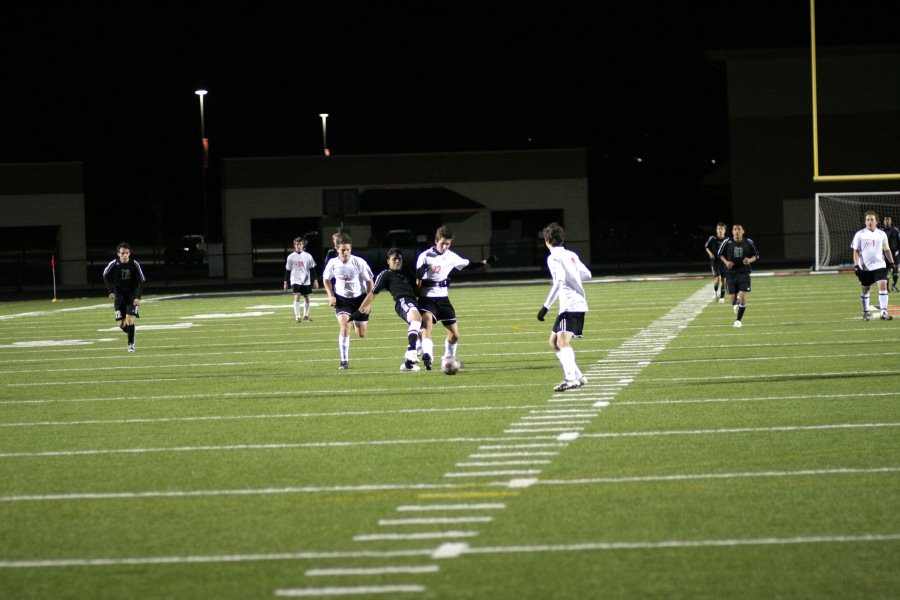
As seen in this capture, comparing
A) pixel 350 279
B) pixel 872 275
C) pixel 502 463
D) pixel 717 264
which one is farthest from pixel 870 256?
pixel 502 463

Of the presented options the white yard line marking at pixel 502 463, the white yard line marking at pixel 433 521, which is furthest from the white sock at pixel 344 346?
the white yard line marking at pixel 433 521

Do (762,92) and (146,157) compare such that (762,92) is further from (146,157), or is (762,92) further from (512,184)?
(146,157)

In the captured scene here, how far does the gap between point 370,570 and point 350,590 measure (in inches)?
14.3

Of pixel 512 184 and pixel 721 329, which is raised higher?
pixel 512 184

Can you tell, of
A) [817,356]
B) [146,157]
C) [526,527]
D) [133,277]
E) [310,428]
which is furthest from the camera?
[146,157]

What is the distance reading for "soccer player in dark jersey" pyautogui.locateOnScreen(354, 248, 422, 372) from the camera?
15914mm

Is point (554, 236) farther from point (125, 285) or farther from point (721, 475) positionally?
point (125, 285)

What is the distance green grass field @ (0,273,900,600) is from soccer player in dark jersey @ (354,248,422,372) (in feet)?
1.14

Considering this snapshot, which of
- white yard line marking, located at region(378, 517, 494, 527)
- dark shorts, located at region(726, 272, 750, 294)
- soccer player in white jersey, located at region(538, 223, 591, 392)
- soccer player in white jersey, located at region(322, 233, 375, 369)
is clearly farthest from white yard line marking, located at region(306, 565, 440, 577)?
dark shorts, located at region(726, 272, 750, 294)

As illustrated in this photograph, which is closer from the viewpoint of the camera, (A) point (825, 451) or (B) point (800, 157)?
(A) point (825, 451)

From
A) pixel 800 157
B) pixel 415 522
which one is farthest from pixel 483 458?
pixel 800 157

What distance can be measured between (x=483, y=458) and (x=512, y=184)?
49549 mm

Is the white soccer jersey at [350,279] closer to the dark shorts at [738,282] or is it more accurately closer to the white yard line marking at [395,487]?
the dark shorts at [738,282]

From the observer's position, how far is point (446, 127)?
8419 cm
